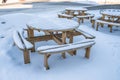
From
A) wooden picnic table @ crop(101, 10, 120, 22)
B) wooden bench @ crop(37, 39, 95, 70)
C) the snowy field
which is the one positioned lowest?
the snowy field

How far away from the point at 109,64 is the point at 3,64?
268 centimetres

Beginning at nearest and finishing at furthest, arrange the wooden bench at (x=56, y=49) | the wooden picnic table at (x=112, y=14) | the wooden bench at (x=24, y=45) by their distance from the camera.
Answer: the wooden bench at (x=56, y=49)
the wooden bench at (x=24, y=45)
the wooden picnic table at (x=112, y=14)

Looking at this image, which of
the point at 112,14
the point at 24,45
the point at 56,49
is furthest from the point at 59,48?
the point at 112,14

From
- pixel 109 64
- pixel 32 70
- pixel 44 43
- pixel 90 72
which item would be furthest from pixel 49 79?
pixel 44 43

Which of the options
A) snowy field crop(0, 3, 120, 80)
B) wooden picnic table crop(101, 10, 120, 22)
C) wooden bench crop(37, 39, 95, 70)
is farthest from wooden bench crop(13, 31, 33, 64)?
wooden picnic table crop(101, 10, 120, 22)

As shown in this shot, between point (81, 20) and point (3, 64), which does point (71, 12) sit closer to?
point (81, 20)

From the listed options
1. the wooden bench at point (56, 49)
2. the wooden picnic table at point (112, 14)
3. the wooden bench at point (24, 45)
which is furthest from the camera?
the wooden picnic table at point (112, 14)

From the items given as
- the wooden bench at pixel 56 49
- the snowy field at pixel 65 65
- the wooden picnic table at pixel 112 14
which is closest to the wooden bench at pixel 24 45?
the snowy field at pixel 65 65

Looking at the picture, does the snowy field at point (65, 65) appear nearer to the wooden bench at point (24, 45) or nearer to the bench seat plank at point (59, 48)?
the wooden bench at point (24, 45)

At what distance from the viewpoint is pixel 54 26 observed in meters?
4.74

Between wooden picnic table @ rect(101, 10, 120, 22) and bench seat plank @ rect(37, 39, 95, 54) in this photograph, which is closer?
bench seat plank @ rect(37, 39, 95, 54)

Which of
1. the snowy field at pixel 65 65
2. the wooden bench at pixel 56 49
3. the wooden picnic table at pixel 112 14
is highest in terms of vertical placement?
the wooden picnic table at pixel 112 14

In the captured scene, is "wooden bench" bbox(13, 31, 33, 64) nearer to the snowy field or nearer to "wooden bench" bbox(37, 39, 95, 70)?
the snowy field

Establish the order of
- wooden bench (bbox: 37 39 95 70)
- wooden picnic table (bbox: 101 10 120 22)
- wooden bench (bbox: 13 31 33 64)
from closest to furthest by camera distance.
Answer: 1. wooden bench (bbox: 37 39 95 70)
2. wooden bench (bbox: 13 31 33 64)
3. wooden picnic table (bbox: 101 10 120 22)
